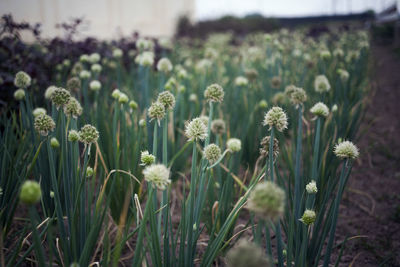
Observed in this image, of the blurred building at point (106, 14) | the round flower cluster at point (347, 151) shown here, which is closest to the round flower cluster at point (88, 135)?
the round flower cluster at point (347, 151)

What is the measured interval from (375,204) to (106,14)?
7.55 meters

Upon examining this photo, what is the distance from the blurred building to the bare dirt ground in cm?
289

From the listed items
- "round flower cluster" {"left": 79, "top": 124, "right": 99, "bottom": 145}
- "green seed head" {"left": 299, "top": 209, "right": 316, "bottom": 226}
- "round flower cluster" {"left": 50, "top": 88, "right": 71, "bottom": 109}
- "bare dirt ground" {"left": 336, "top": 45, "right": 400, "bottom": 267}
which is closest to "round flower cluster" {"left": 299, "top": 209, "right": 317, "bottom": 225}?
"green seed head" {"left": 299, "top": 209, "right": 316, "bottom": 226}

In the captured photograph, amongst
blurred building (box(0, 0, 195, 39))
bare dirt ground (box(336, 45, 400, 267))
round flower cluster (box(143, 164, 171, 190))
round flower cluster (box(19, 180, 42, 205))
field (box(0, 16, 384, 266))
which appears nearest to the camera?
round flower cluster (box(19, 180, 42, 205))

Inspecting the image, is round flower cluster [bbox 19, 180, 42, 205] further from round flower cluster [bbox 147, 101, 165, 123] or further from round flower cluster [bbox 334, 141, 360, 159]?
round flower cluster [bbox 334, 141, 360, 159]

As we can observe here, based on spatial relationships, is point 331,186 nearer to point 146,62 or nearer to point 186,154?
point 186,154

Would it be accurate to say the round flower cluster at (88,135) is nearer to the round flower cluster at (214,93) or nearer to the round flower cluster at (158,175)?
the round flower cluster at (158,175)

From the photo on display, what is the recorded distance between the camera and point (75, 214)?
89 cm

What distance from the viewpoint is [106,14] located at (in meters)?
7.64

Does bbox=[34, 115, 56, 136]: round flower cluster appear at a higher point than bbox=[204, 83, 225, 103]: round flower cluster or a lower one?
lower

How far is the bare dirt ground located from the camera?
129cm

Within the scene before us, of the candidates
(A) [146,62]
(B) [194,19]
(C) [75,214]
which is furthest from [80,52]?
(B) [194,19]

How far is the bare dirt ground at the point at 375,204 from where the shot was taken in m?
1.29

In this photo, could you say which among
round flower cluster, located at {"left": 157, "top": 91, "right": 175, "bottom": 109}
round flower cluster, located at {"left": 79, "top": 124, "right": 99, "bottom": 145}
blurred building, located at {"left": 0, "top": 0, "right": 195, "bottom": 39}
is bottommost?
round flower cluster, located at {"left": 79, "top": 124, "right": 99, "bottom": 145}
